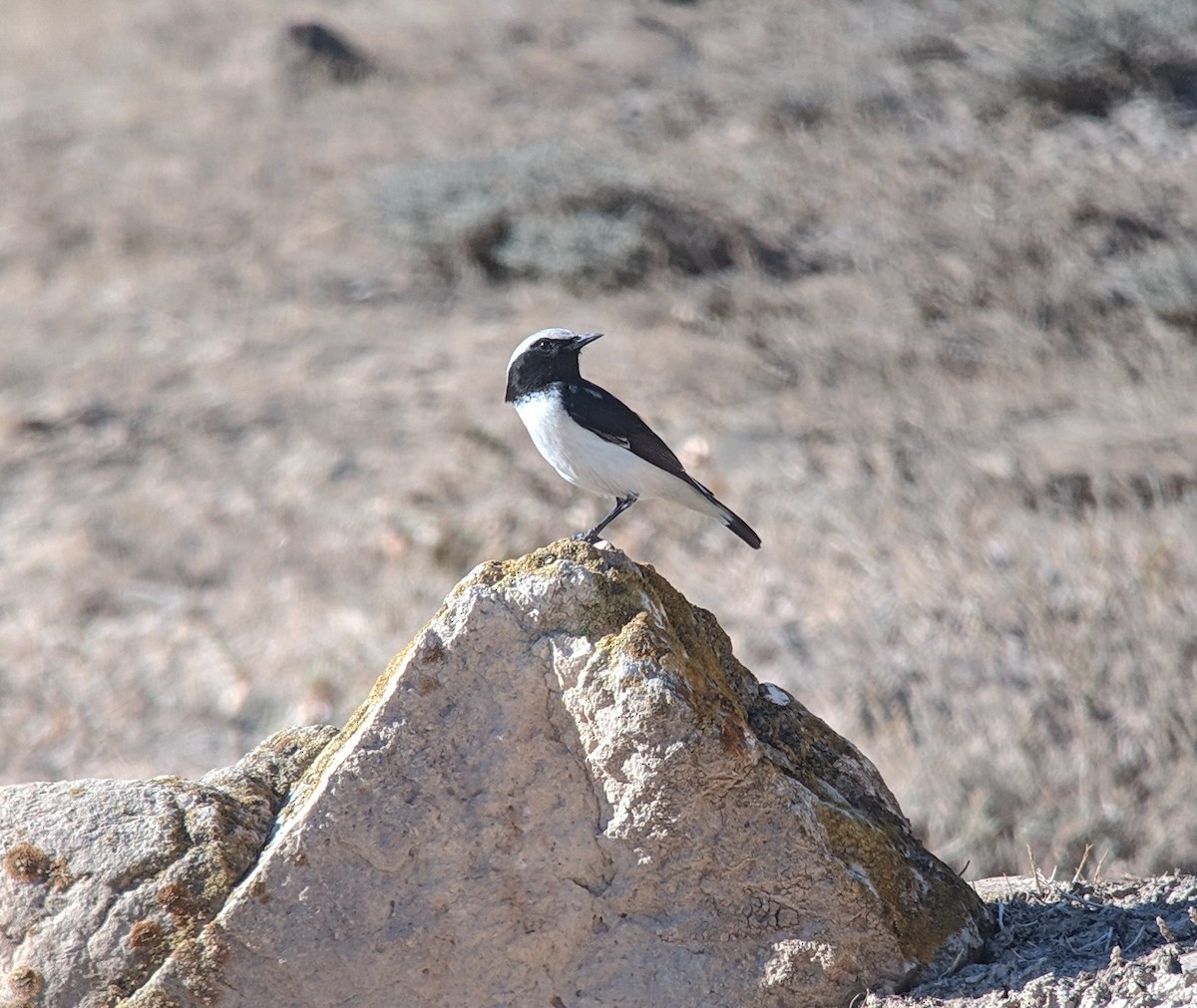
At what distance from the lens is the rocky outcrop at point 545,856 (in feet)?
12.1

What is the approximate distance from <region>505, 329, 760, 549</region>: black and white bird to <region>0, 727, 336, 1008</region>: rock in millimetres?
1753

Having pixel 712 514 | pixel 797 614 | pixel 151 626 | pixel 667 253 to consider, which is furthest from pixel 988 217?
pixel 712 514

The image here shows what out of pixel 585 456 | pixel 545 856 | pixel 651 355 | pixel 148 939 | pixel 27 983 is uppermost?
pixel 585 456

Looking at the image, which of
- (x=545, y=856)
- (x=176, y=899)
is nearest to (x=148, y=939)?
(x=176, y=899)

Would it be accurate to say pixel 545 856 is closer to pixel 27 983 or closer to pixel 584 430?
pixel 27 983

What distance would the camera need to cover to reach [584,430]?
508cm

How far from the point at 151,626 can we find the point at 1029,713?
6077 mm

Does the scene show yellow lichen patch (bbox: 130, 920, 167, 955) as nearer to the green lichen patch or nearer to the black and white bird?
the green lichen patch

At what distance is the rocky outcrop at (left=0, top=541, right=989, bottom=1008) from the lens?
368 cm

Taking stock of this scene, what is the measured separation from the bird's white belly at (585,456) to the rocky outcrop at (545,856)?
49.7 inches

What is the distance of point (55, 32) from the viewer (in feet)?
63.6

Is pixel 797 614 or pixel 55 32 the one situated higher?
pixel 797 614

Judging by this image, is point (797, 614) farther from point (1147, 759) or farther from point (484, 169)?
point (484, 169)

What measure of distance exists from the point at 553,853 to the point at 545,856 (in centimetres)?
2
